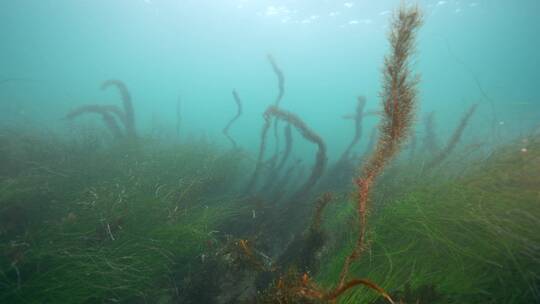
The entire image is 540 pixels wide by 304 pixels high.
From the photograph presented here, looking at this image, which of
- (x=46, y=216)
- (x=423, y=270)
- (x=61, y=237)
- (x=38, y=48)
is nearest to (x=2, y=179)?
(x=46, y=216)

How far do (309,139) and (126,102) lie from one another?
339 inches

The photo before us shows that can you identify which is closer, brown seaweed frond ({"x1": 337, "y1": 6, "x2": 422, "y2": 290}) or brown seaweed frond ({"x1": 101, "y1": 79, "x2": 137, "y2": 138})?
brown seaweed frond ({"x1": 337, "y1": 6, "x2": 422, "y2": 290})

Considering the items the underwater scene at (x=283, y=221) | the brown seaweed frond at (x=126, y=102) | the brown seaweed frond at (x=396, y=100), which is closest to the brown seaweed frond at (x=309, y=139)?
the underwater scene at (x=283, y=221)

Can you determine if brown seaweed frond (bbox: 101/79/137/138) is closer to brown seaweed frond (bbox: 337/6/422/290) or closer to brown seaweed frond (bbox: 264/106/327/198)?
brown seaweed frond (bbox: 264/106/327/198)

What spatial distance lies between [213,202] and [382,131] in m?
5.56

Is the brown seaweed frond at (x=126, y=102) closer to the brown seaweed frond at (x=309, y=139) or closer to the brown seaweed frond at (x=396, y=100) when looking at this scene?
the brown seaweed frond at (x=309, y=139)

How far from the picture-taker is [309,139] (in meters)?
7.64

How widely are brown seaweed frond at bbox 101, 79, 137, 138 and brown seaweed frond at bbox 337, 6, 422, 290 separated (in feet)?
39.1

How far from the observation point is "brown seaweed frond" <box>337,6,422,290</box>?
6.67 feet

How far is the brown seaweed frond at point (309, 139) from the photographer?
7340mm

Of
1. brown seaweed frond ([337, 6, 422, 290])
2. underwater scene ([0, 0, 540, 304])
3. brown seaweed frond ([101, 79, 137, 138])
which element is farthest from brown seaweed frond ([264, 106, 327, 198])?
brown seaweed frond ([101, 79, 137, 138])

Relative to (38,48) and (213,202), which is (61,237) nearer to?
(213,202)

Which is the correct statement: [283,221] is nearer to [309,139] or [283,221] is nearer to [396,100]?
[309,139]

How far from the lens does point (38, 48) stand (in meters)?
74.4
